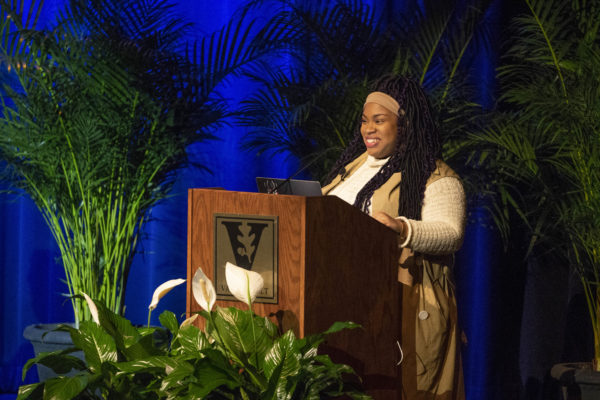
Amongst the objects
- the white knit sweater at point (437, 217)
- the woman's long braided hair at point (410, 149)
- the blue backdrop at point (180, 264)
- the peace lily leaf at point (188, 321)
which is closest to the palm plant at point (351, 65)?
the blue backdrop at point (180, 264)

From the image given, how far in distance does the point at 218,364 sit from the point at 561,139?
7.26 ft

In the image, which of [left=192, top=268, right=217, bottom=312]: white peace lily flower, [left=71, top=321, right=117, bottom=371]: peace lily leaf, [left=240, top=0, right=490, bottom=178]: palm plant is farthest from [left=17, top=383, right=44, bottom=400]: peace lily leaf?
[left=240, top=0, right=490, bottom=178]: palm plant

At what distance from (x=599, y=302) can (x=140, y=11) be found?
258cm

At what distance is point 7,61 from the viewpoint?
377cm

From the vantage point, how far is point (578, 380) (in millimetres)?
3057

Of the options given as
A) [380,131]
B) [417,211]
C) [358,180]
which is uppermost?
[380,131]

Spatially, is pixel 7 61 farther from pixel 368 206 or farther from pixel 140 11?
pixel 368 206

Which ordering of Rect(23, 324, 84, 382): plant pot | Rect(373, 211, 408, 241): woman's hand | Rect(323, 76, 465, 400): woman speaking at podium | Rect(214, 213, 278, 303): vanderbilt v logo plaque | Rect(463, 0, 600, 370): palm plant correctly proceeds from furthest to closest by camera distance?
Rect(23, 324, 84, 382): plant pot < Rect(463, 0, 600, 370): palm plant < Rect(323, 76, 465, 400): woman speaking at podium < Rect(373, 211, 408, 241): woman's hand < Rect(214, 213, 278, 303): vanderbilt v logo plaque

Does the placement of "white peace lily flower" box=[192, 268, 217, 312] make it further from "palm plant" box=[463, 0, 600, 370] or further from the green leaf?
"palm plant" box=[463, 0, 600, 370]

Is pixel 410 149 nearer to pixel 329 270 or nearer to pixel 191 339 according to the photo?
pixel 329 270

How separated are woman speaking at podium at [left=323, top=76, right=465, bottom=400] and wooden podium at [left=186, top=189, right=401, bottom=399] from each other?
7.2 inches

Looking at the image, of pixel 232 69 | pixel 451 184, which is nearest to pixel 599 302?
pixel 451 184

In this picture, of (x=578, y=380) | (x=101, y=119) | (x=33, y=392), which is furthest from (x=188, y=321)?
(x=101, y=119)

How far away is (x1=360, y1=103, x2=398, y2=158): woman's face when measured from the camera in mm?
2414
